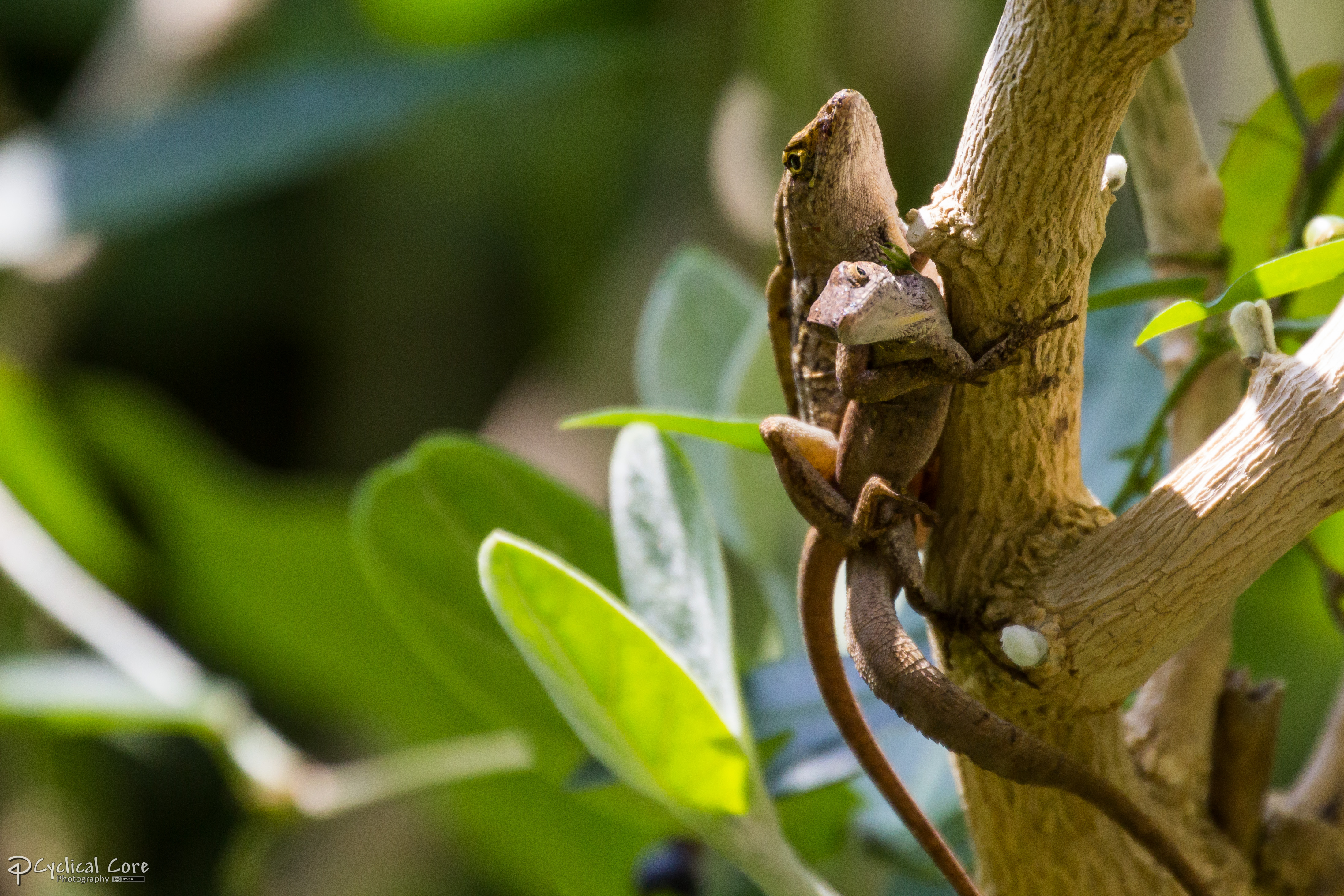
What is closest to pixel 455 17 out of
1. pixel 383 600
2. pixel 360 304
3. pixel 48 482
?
pixel 360 304

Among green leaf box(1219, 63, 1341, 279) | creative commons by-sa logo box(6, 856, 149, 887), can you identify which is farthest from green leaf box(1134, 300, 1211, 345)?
creative commons by-sa logo box(6, 856, 149, 887)

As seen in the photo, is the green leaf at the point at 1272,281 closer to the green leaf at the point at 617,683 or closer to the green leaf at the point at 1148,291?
the green leaf at the point at 1148,291

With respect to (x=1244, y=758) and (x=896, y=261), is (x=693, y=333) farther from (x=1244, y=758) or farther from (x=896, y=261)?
(x=1244, y=758)

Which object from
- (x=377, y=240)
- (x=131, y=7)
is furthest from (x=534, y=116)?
(x=131, y=7)

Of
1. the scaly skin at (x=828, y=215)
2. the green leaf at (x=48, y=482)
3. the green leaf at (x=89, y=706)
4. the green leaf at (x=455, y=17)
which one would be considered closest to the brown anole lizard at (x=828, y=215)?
the scaly skin at (x=828, y=215)

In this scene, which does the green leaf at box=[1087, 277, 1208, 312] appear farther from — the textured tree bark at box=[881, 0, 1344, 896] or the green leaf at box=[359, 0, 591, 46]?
the green leaf at box=[359, 0, 591, 46]

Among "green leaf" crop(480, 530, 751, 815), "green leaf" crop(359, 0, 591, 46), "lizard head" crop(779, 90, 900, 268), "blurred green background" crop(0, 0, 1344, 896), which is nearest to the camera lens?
"green leaf" crop(480, 530, 751, 815)

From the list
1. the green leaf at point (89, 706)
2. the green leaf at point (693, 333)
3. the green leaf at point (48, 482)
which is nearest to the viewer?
the green leaf at point (693, 333)
